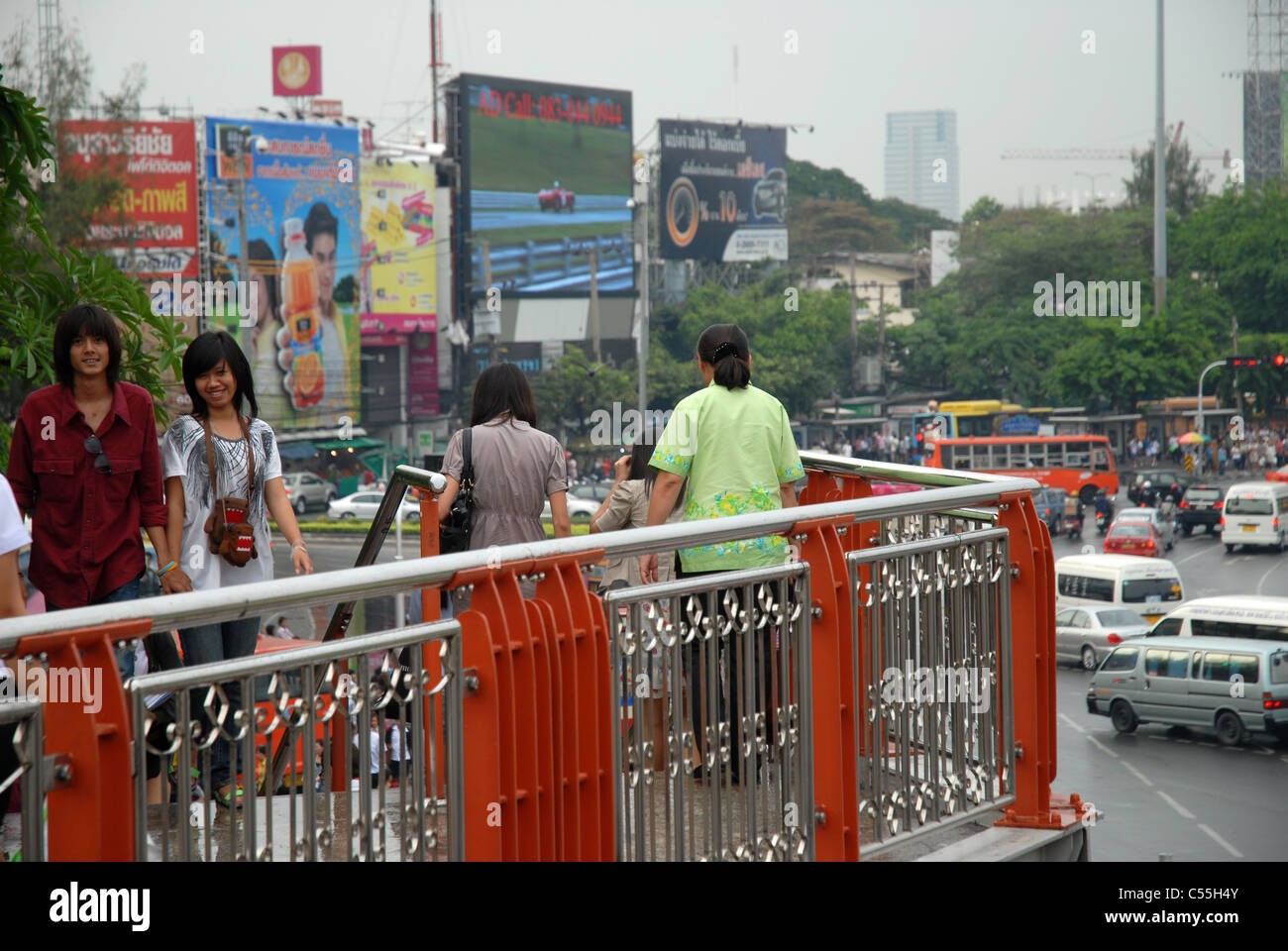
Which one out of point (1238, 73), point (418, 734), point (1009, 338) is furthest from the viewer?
point (1238, 73)

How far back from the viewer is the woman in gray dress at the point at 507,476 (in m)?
4.52

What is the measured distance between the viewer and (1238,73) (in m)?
68.5

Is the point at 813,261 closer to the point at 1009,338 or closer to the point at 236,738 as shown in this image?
the point at 1009,338

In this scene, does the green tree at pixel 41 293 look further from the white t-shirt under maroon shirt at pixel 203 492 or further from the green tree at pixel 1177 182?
the green tree at pixel 1177 182

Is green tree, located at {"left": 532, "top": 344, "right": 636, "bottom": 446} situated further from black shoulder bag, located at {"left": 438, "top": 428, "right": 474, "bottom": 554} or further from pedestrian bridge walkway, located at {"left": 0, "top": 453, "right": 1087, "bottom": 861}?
pedestrian bridge walkway, located at {"left": 0, "top": 453, "right": 1087, "bottom": 861}

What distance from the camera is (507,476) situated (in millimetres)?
4516

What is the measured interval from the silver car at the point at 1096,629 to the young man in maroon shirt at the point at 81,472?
20.7 metres

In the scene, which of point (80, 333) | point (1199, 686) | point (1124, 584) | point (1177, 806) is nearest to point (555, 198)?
point (1124, 584)

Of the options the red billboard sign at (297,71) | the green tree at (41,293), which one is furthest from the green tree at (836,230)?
the green tree at (41,293)

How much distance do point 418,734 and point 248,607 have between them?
0.49 metres

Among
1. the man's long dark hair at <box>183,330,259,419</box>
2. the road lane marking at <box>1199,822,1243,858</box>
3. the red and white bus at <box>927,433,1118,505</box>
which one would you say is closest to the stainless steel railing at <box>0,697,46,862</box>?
the man's long dark hair at <box>183,330,259,419</box>

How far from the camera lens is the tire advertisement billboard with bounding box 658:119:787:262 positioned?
184 feet

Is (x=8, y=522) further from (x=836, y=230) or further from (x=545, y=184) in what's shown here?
(x=836, y=230)
